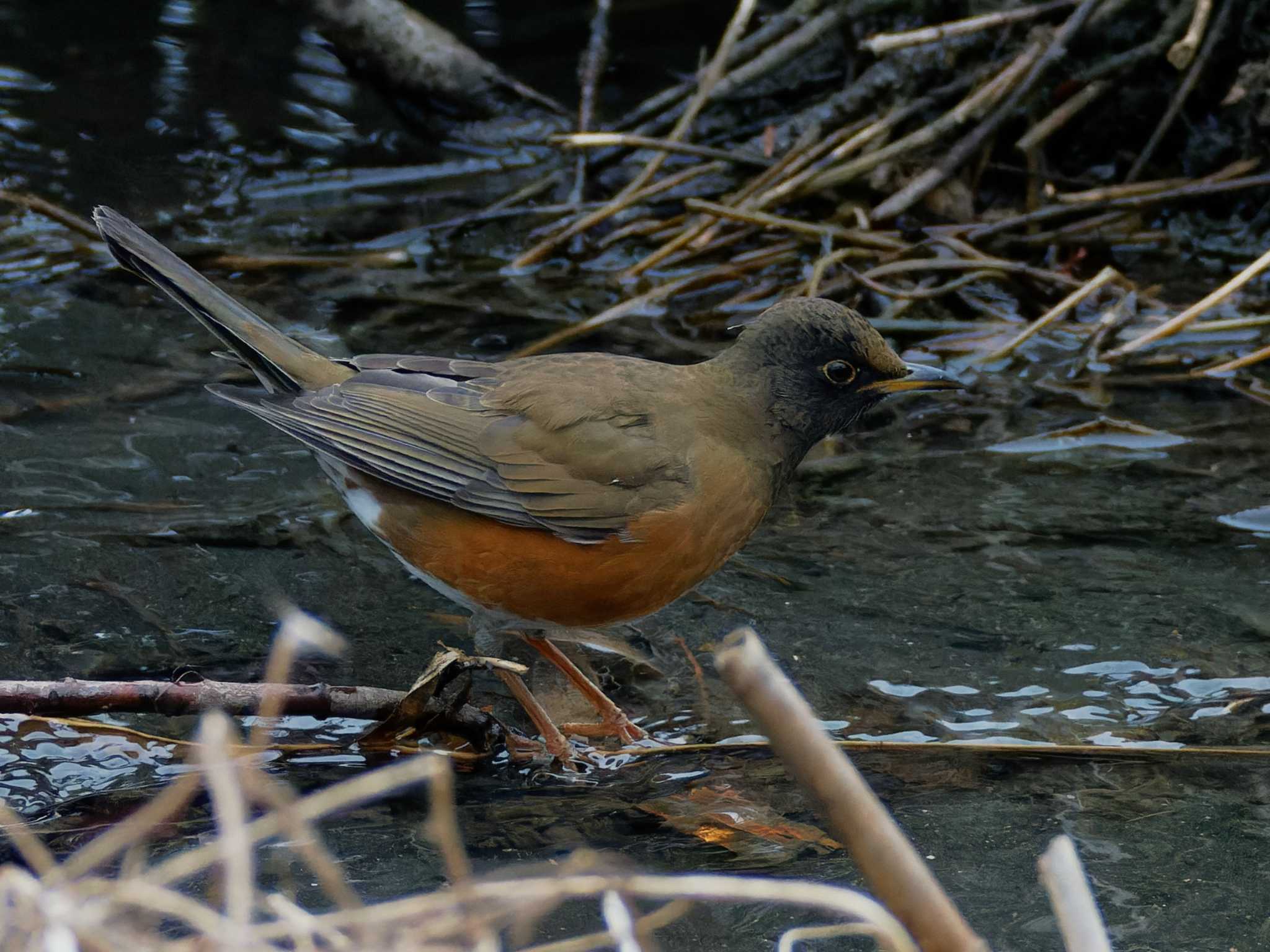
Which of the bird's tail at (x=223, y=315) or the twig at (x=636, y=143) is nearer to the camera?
the bird's tail at (x=223, y=315)

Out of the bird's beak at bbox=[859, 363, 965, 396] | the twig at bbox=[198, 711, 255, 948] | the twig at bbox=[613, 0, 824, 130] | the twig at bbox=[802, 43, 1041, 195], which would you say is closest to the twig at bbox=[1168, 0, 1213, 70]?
the twig at bbox=[802, 43, 1041, 195]

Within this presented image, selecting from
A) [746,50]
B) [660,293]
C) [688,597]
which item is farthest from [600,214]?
[688,597]

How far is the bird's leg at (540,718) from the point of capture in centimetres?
367

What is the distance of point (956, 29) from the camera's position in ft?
20.2

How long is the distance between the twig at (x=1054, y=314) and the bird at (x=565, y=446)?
181cm

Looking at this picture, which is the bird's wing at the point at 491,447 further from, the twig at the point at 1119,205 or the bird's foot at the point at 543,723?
the twig at the point at 1119,205

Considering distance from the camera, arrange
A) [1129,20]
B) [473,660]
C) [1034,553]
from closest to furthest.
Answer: [473,660] → [1034,553] → [1129,20]

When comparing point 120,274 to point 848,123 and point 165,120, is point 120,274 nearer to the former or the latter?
point 165,120

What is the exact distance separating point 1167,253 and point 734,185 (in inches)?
84.7

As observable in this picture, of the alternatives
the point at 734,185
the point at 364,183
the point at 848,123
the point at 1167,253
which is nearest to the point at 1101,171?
the point at 1167,253

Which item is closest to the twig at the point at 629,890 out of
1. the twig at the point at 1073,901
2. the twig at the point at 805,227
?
the twig at the point at 1073,901

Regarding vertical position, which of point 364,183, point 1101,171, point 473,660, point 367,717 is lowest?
point 367,717

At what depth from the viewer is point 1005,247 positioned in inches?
259

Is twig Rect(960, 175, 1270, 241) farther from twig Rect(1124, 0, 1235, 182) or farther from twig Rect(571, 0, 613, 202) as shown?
twig Rect(571, 0, 613, 202)
